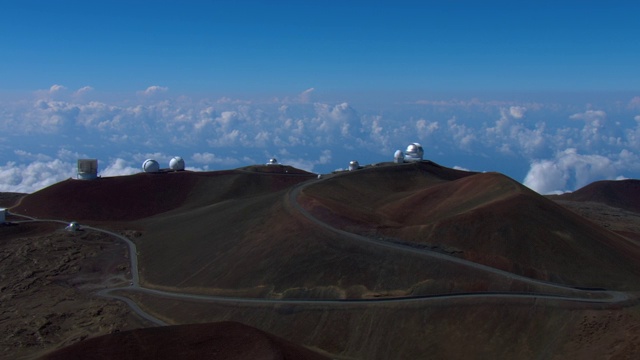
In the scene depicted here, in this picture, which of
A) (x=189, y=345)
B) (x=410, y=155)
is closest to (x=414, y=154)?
(x=410, y=155)

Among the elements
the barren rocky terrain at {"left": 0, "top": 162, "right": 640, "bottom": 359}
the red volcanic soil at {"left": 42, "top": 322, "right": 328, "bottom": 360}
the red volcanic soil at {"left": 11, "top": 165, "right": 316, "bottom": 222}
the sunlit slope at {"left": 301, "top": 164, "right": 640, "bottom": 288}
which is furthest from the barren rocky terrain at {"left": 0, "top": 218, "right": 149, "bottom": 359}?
the sunlit slope at {"left": 301, "top": 164, "right": 640, "bottom": 288}

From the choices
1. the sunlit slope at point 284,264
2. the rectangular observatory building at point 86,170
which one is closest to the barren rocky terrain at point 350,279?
the sunlit slope at point 284,264

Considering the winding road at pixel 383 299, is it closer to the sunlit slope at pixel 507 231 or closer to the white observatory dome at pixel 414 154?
the sunlit slope at pixel 507 231

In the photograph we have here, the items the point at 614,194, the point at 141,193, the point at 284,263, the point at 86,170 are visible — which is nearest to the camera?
the point at 284,263

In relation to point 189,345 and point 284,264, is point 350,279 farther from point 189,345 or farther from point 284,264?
point 189,345

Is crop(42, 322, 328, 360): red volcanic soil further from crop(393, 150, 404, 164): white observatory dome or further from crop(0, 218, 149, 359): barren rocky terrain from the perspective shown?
crop(393, 150, 404, 164): white observatory dome

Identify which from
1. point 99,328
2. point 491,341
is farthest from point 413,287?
point 99,328
